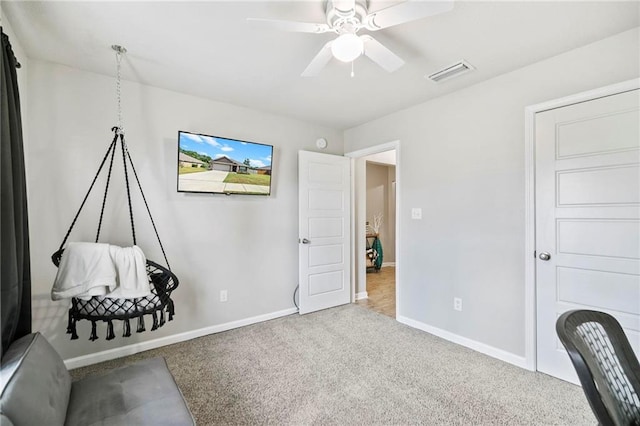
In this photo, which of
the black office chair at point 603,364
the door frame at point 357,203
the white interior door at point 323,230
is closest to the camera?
the black office chair at point 603,364

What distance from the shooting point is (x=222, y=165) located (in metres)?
3.08

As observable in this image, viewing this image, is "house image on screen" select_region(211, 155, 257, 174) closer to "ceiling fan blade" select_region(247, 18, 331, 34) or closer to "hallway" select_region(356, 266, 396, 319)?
"ceiling fan blade" select_region(247, 18, 331, 34)

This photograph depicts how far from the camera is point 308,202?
3.74m

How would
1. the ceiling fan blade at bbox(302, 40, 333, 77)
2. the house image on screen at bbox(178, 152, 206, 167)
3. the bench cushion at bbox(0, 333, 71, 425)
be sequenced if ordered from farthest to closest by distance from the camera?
the house image on screen at bbox(178, 152, 206, 167)
the ceiling fan blade at bbox(302, 40, 333, 77)
the bench cushion at bbox(0, 333, 71, 425)

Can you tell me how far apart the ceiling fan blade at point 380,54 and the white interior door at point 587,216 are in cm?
141

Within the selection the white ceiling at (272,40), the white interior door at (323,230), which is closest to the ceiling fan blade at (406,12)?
the white ceiling at (272,40)

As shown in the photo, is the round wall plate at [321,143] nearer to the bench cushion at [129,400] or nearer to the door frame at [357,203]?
the door frame at [357,203]

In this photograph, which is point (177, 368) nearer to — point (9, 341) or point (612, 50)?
point (9, 341)

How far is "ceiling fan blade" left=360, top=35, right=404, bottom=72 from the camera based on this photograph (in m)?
1.66

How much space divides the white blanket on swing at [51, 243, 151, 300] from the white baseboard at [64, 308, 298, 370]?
3.06ft

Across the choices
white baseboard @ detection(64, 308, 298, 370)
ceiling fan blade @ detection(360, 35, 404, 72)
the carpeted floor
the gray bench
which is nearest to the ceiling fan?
ceiling fan blade @ detection(360, 35, 404, 72)

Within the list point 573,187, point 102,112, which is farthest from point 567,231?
point 102,112

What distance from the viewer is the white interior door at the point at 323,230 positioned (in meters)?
3.70

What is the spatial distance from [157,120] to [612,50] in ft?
12.2
